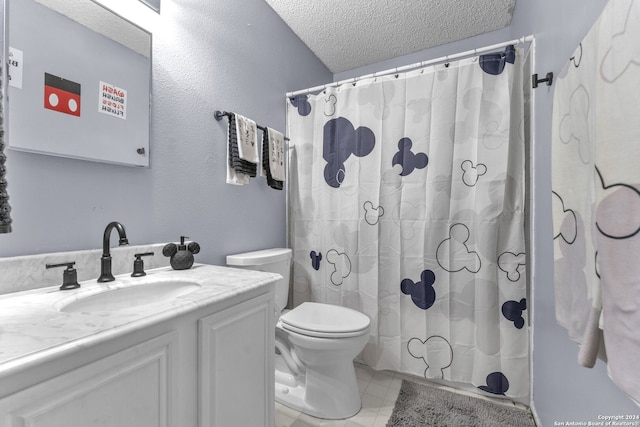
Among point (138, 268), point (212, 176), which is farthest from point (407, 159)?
point (138, 268)

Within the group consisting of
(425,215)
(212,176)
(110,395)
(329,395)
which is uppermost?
(212,176)

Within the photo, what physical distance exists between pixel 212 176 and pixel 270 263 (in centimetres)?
57

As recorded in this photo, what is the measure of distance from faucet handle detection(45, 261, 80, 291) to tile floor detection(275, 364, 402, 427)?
1.09 metres

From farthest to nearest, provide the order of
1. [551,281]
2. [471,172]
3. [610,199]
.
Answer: [471,172] < [551,281] < [610,199]

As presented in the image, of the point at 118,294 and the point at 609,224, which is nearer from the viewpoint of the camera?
the point at 609,224

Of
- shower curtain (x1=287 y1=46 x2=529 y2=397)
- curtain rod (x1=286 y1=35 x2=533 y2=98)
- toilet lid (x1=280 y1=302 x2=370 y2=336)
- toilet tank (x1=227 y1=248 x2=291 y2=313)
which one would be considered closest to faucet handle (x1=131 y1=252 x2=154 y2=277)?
toilet tank (x1=227 y1=248 x2=291 y2=313)

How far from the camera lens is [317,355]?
4.48 ft

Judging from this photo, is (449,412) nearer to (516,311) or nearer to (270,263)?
(516,311)

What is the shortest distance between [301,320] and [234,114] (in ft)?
3.81

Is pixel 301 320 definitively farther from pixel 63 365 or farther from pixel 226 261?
pixel 63 365

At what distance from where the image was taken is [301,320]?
1474mm

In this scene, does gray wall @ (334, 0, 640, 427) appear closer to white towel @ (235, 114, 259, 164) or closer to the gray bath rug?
the gray bath rug

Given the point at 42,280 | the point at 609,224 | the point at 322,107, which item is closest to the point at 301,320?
the point at 42,280

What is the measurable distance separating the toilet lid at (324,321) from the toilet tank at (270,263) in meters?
0.16
